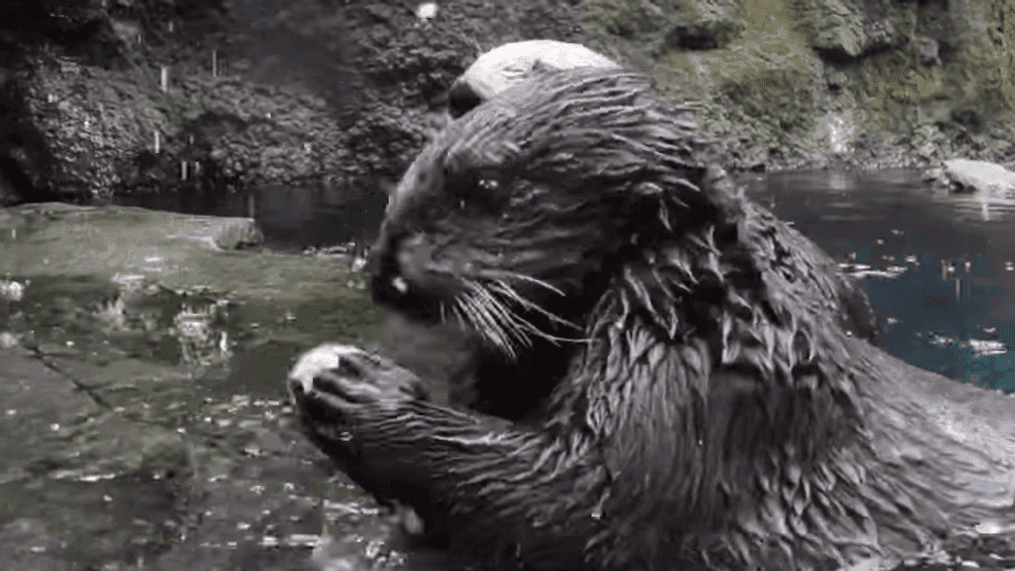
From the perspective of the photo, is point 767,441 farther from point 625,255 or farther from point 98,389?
point 98,389

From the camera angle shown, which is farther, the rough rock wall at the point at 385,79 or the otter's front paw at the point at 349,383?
the rough rock wall at the point at 385,79

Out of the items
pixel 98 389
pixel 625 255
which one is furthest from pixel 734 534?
pixel 98 389

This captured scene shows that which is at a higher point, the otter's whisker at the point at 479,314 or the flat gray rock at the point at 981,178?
the flat gray rock at the point at 981,178

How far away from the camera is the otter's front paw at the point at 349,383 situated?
5.43 ft


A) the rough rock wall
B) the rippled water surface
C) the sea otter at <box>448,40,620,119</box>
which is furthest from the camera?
the rough rock wall

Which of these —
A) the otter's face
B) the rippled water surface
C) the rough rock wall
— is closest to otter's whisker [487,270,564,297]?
the otter's face

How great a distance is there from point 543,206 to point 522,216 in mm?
38

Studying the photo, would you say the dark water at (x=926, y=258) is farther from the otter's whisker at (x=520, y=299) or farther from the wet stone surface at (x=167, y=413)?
the otter's whisker at (x=520, y=299)

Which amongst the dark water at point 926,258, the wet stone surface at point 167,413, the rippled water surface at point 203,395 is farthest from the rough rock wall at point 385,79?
the wet stone surface at point 167,413

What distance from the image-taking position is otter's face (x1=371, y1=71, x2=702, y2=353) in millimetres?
1633

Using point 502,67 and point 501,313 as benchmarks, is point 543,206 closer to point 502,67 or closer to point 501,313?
point 501,313

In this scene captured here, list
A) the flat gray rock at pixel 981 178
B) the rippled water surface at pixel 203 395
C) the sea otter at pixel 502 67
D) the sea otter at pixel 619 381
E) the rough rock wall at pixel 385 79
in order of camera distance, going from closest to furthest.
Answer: the sea otter at pixel 619 381
the rippled water surface at pixel 203 395
the sea otter at pixel 502 67
the rough rock wall at pixel 385 79
the flat gray rock at pixel 981 178

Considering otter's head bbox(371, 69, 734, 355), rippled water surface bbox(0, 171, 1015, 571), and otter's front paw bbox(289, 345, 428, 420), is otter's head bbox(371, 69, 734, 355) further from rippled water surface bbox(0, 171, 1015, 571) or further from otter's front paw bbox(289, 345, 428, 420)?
rippled water surface bbox(0, 171, 1015, 571)

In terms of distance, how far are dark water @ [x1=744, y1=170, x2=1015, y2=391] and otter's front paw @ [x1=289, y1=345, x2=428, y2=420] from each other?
2.39m
